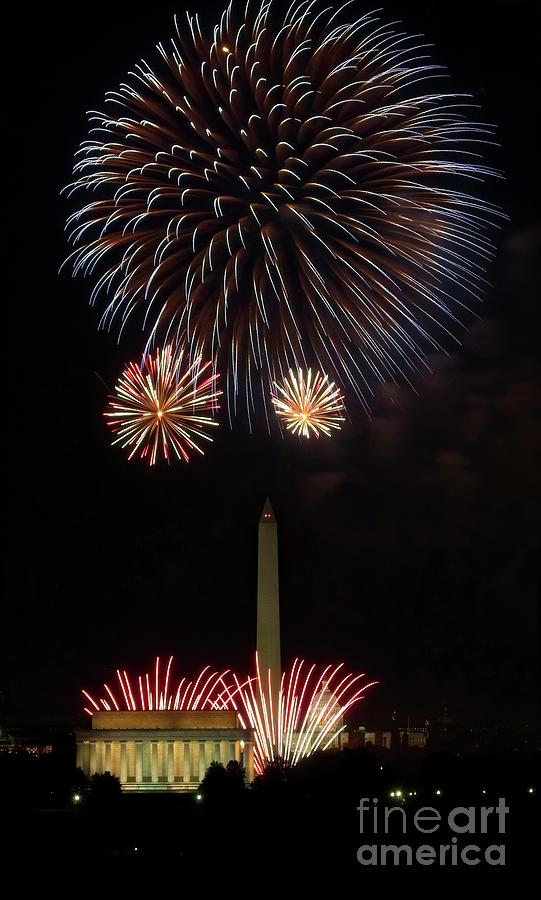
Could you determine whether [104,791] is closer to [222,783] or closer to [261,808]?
[222,783]

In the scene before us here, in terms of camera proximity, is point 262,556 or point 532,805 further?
point 262,556

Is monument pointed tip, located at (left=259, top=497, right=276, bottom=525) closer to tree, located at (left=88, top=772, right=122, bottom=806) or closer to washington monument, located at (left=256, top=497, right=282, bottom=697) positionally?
washington monument, located at (left=256, top=497, right=282, bottom=697)

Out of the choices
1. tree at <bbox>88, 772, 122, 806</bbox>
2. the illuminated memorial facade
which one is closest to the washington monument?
the illuminated memorial facade

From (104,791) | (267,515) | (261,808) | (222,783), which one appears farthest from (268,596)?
(261,808)

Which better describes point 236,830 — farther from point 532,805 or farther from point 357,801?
point 532,805

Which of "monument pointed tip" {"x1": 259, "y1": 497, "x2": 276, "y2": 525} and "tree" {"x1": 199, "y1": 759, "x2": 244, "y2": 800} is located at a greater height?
"monument pointed tip" {"x1": 259, "y1": 497, "x2": 276, "y2": 525}

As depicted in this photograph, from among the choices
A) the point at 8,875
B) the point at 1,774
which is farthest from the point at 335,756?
the point at 8,875

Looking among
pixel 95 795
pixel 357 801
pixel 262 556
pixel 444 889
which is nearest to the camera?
pixel 444 889

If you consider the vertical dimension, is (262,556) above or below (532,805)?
above

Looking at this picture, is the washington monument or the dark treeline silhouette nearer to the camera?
the dark treeline silhouette
